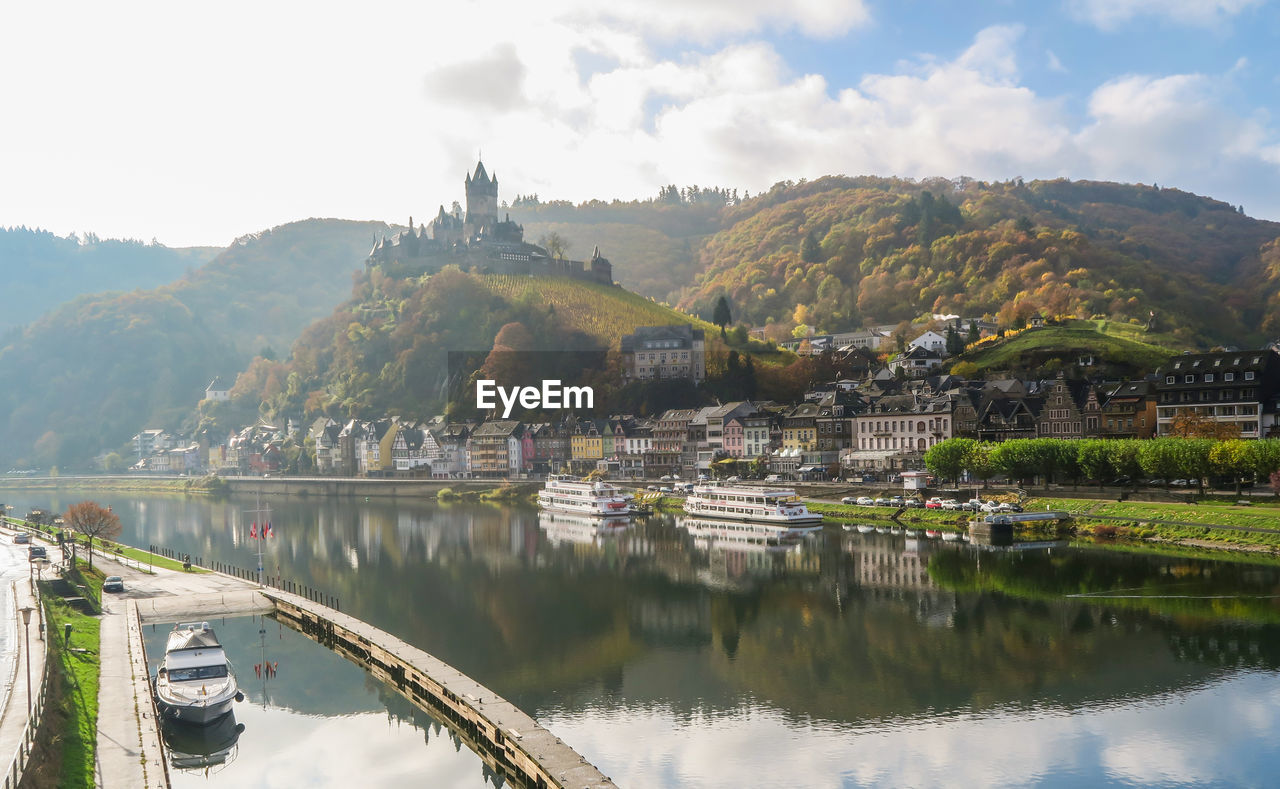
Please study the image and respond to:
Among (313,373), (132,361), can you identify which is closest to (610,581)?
(313,373)

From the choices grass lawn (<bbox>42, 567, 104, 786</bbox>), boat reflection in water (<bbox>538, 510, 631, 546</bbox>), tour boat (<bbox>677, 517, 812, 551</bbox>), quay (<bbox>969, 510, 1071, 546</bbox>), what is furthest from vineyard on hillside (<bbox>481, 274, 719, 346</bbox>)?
grass lawn (<bbox>42, 567, 104, 786</bbox>)

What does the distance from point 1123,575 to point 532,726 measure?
31.6 meters

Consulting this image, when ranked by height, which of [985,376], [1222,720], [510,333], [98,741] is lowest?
[1222,720]

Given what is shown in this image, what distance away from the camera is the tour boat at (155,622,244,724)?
2652 cm

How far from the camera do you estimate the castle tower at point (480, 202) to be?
165 metres

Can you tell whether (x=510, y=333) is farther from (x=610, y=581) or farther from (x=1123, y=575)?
(x=1123, y=575)

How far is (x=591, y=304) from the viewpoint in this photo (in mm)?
149250

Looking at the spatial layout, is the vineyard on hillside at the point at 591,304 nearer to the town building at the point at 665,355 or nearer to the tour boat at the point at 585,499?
the town building at the point at 665,355

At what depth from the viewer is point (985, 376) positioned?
9681cm

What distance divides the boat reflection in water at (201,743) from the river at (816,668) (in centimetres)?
48

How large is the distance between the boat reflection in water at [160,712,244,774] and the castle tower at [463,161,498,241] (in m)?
142

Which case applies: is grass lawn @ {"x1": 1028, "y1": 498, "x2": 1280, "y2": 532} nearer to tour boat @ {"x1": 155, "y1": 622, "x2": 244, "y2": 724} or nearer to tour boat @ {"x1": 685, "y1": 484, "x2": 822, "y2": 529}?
tour boat @ {"x1": 685, "y1": 484, "x2": 822, "y2": 529}

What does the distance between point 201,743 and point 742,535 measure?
42.1 metres

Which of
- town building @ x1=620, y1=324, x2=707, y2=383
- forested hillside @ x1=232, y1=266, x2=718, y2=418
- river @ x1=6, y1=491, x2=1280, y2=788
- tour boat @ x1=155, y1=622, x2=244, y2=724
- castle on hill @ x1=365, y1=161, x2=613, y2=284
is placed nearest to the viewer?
river @ x1=6, y1=491, x2=1280, y2=788
